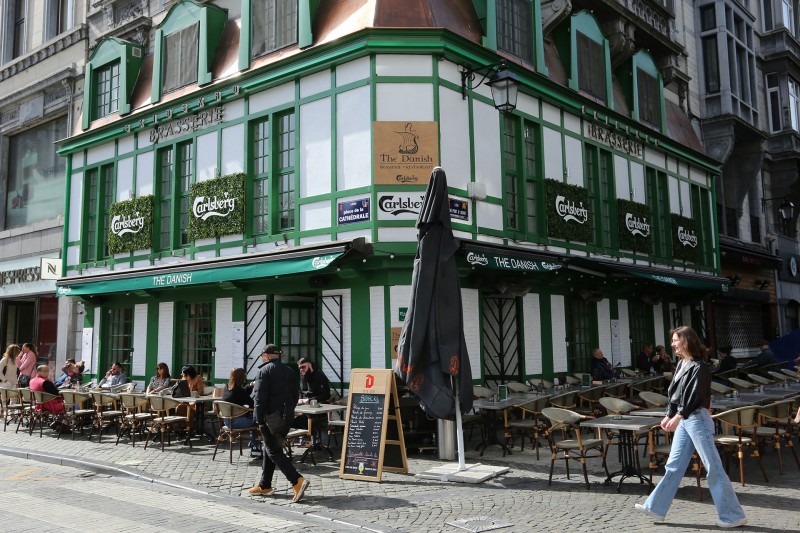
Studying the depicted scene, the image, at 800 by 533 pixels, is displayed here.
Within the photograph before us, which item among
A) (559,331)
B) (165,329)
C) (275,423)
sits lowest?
(275,423)

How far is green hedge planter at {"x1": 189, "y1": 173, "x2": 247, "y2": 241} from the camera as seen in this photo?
14141 mm

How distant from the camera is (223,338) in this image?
14469mm

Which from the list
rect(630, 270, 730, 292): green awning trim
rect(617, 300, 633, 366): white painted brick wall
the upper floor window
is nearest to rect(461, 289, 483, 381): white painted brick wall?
rect(630, 270, 730, 292): green awning trim

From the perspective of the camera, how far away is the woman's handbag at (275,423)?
7599mm

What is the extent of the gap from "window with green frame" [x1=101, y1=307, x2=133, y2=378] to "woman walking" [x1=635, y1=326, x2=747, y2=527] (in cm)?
1350

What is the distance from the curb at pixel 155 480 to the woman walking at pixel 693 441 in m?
2.53

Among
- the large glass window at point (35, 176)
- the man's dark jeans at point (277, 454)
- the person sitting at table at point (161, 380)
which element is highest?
the large glass window at point (35, 176)

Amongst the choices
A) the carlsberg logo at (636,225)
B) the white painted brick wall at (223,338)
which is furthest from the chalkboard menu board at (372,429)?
the carlsberg logo at (636,225)

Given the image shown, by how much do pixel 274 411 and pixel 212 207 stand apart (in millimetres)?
7969

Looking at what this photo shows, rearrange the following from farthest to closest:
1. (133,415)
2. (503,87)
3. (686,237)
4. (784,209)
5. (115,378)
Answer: (784,209) → (686,237) → (115,378) → (503,87) → (133,415)

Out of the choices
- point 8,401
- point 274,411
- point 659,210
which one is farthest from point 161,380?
point 659,210

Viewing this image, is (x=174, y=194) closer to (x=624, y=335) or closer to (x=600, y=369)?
(x=600, y=369)

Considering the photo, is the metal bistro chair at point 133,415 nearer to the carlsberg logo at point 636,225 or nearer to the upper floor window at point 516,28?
the upper floor window at point 516,28

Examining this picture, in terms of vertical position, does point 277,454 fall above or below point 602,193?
below
